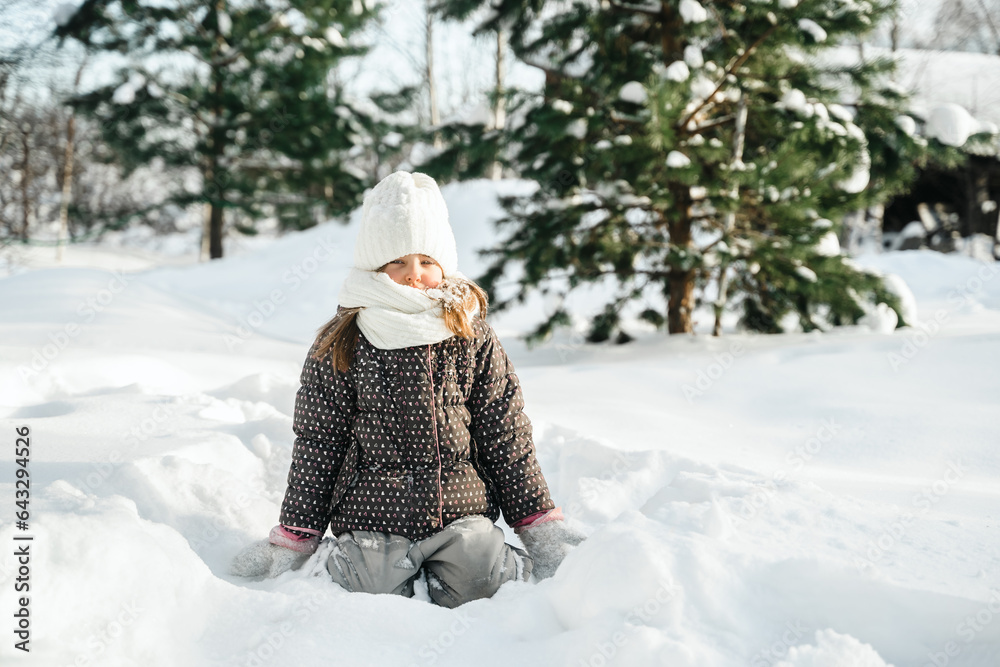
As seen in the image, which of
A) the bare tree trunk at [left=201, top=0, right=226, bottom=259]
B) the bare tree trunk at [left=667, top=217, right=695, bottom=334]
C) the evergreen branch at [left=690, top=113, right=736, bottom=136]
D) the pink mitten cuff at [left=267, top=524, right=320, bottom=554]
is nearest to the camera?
the pink mitten cuff at [left=267, top=524, right=320, bottom=554]

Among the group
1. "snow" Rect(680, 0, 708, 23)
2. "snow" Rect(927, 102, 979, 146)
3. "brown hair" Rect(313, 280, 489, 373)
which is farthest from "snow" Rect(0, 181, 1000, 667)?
"snow" Rect(680, 0, 708, 23)

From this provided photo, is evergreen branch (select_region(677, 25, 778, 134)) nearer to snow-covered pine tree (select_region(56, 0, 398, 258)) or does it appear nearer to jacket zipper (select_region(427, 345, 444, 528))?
jacket zipper (select_region(427, 345, 444, 528))

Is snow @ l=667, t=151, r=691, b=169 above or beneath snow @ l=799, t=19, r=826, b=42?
beneath

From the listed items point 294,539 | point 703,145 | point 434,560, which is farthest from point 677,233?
point 294,539

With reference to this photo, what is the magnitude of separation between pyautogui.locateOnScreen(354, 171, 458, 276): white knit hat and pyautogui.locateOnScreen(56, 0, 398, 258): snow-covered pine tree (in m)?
9.99

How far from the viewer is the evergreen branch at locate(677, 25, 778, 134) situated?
14.0ft

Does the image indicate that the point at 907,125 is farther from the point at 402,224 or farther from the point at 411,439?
the point at 411,439

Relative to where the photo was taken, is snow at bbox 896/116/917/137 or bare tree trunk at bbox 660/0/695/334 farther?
bare tree trunk at bbox 660/0/695/334

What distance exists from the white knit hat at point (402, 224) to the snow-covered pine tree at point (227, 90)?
9.99 metres

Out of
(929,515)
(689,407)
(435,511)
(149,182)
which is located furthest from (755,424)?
(149,182)

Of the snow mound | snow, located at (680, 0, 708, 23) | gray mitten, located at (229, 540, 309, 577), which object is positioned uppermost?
snow, located at (680, 0, 708, 23)

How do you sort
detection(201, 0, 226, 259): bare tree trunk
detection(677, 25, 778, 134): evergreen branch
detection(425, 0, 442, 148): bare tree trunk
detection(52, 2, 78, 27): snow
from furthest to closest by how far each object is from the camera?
detection(425, 0, 442, 148): bare tree trunk → detection(201, 0, 226, 259): bare tree trunk → detection(52, 2, 78, 27): snow → detection(677, 25, 778, 134): evergreen branch

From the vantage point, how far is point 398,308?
1863 millimetres

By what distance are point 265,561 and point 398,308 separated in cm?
75
